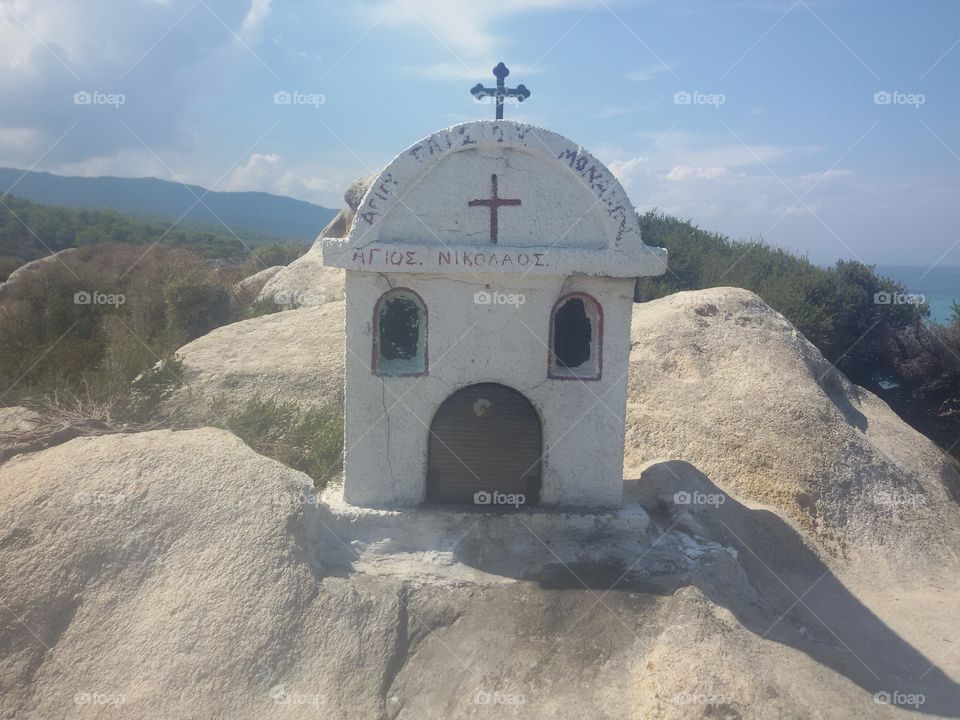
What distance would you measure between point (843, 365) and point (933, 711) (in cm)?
1164

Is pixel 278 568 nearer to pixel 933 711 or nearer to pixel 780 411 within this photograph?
pixel 933 711

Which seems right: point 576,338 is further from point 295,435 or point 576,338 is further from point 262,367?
point 262,367

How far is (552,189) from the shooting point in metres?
6.39

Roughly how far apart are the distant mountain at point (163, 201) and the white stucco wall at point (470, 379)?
218 ft

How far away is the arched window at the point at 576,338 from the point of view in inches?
258

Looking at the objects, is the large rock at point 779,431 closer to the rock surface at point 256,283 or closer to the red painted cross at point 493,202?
the red painted cross at point 493,202

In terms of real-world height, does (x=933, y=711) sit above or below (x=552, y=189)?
below

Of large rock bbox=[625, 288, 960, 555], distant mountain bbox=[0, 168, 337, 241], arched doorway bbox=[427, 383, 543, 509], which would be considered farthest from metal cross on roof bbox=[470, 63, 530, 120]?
distant mountain bbox=[0, 168, 337, 241]

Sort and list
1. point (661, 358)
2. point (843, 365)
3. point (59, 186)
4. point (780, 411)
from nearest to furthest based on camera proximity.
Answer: point (780, 411), point (661, 358), point (843, 365), point (59, 186)

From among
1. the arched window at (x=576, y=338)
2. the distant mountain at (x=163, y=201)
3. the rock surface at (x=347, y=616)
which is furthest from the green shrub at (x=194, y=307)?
the distant mountain at (x=163, y=201)

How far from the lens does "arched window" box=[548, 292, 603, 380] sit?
6.55m

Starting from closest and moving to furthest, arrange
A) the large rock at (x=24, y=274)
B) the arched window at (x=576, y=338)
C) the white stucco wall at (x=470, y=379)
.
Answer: the white stucco wall at (x=470, y=379) → the arched window at (x=576, y=338) → the large rock at (x=24, y=274)

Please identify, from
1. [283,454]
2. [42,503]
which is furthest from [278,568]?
[283,454]

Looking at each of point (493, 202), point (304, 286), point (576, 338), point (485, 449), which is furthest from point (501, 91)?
point (304, 286)
